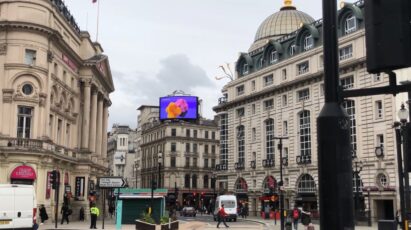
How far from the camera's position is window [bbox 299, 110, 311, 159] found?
228ft

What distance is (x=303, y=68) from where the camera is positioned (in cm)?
7188

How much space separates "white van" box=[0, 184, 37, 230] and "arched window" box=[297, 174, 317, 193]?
4783 centimetres

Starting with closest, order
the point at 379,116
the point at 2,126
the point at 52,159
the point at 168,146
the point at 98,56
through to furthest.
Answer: the point at 2,126 < the point at 52,159 < the point at 379,116 < the point at 98,56 < the point at 168,146

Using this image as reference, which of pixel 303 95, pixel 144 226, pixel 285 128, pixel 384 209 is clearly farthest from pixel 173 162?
pixel 144 226

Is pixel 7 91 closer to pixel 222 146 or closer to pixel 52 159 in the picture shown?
pixel 52 159

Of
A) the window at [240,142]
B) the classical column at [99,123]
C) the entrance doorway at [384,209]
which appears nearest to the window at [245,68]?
the window at [240,142]

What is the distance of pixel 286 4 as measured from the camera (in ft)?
311

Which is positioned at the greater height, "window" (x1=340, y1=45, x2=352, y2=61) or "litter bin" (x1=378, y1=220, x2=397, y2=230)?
"window" (x1=340, y1=45, x2=352, y2=61)

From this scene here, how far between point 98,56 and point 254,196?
105ft

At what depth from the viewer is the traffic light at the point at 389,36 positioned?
118 inches

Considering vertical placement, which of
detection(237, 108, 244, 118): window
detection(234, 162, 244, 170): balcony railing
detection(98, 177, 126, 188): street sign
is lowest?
detection(98, 177, 126, 188): street sign

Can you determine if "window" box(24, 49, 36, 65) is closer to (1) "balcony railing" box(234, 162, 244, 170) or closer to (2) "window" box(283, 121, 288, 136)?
(2) "window" box(283, 121, 288, 136)

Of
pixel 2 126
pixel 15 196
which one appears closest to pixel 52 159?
pixel 2 126

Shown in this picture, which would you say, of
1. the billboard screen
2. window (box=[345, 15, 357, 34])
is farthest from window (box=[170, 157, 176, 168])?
→ window (box=[345, 15, 357, 34])
